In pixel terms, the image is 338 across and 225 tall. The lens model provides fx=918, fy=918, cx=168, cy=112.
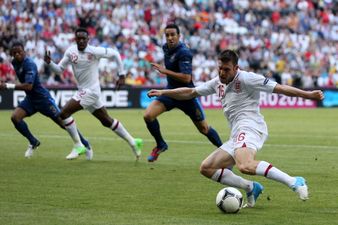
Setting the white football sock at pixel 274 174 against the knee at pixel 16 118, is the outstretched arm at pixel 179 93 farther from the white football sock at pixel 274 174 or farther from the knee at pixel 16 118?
the knee at pixel 16 118

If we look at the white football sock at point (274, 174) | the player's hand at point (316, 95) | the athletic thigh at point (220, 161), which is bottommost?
the athletic thigh at point (220, 161)

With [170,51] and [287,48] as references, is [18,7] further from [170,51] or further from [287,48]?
[170,51]

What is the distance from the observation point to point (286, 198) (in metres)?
12.0

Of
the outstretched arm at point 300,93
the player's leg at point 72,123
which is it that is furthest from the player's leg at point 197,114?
the outstretched arm at point 300,93

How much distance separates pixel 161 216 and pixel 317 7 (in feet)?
123

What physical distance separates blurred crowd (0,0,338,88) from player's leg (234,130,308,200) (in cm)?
2569

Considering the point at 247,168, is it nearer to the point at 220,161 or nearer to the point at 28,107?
the point at 220,161

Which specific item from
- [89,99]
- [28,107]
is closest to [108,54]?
[89,99]

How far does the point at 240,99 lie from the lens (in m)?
11.3

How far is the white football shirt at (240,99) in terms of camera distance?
11.2 metres

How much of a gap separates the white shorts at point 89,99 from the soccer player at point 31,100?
2.38 ft

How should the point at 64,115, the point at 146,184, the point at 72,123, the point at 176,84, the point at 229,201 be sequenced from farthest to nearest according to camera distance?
the point at 72,123 → the point at 64,115 → the point at 176,84 → the point at 146,184 → the point at 229,201

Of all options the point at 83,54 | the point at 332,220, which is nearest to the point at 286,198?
the point at 332,220

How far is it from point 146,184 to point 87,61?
15.0ft
